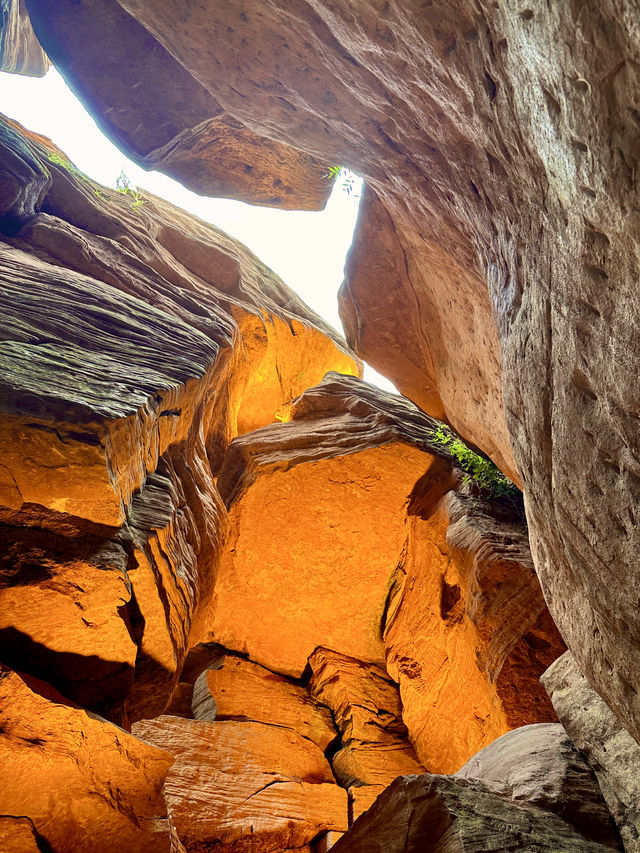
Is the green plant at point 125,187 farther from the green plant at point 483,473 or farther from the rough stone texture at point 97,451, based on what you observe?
the green plant at point 483,473

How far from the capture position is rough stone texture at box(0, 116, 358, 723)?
5270mm

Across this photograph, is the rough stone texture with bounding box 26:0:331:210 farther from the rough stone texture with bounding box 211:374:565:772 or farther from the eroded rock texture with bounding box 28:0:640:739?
the rough stone texture with bounding box 211:374:565:772

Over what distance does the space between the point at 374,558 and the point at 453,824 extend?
32.0ft

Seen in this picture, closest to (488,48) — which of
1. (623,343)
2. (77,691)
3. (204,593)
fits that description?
(623,343)

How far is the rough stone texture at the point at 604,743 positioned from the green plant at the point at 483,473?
5.56 meters

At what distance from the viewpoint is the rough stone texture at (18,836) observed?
210 inches

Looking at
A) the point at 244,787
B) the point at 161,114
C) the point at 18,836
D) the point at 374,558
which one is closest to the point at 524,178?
the point at 18,836

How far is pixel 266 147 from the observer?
44.4 feet

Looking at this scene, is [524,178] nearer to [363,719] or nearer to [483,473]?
[483,473]

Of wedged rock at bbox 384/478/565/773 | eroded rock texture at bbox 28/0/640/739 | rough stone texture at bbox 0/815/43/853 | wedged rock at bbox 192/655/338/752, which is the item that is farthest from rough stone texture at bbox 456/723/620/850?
wedged rock at bbox 192/655/338/752

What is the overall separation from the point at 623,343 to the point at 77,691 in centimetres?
647

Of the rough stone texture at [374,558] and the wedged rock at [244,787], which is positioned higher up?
the rough stone texture at [374,558]

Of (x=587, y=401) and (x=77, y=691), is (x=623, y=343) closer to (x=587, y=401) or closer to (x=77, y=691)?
(x=587, y=401)

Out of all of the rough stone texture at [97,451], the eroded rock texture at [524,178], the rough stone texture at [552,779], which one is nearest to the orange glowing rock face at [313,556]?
the rough stone texture at [97,451]
